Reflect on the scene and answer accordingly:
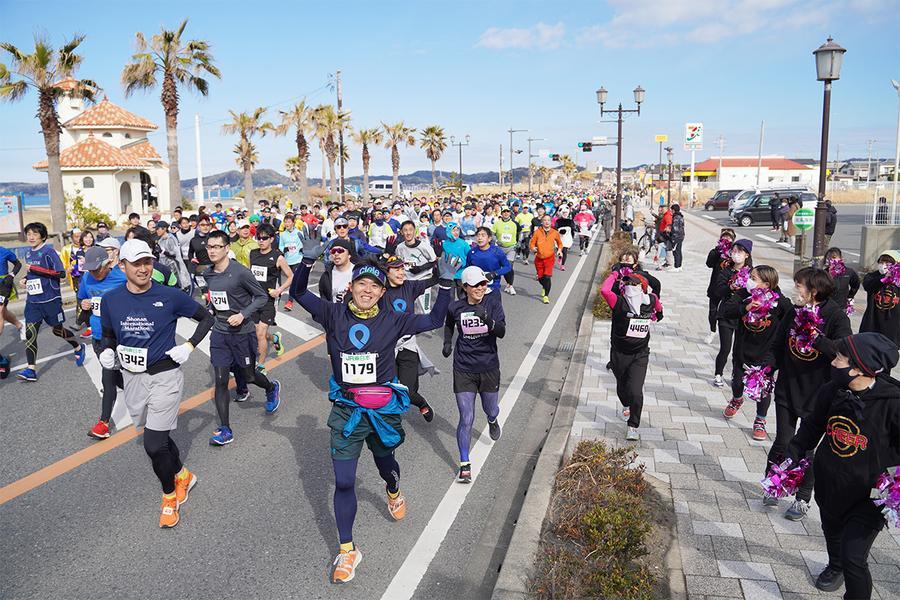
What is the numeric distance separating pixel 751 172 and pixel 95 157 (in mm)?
106311

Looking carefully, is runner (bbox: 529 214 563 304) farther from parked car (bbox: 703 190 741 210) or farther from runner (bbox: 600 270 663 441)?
parked car (bbox: 703 190 741 210)

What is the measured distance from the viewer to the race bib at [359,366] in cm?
435

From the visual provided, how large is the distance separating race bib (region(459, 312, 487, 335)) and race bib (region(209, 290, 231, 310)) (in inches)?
97.9

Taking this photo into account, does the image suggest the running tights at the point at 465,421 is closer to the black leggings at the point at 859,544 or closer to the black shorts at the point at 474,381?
the black shorts at the point at 474,381

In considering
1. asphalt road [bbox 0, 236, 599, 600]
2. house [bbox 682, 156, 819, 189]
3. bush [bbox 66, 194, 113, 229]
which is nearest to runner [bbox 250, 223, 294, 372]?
asphalt road [bbox 0, 236, 599, 600]

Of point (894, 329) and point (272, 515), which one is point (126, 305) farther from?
point (894, 329)

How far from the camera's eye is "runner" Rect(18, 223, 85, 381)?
872cm

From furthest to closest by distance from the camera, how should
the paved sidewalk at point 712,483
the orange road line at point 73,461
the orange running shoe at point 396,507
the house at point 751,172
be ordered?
1. the house at point 751,172
2. the orange road line at point 73,461
3. the orange running shoe at point 396,507
4. the paved sidewalk at point 712,483

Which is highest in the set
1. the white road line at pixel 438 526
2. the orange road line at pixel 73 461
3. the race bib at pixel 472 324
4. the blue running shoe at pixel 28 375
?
the race bib at pixel 472 324

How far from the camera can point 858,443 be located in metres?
3.59

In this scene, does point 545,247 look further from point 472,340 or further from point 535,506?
point 535,506

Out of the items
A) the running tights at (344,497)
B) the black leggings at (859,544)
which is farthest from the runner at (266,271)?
the black leggings at (859,544)

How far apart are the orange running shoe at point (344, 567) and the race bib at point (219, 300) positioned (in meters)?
3.16

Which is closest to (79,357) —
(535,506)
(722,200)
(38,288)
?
(38,288)
